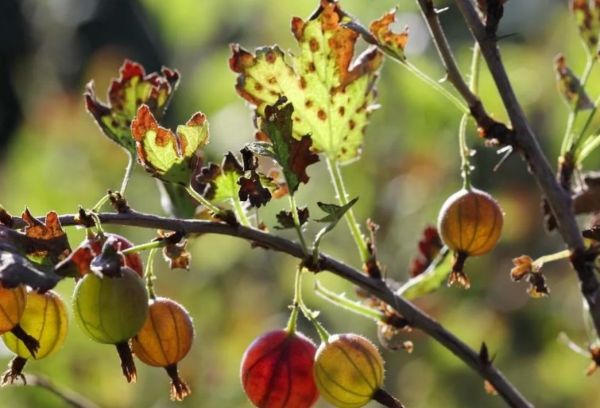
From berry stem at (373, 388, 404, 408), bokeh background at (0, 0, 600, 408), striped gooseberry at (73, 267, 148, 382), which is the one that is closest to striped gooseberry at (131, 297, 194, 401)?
striped gooseberry at (73, 267, 148, 382)

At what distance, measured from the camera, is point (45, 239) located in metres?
1.01

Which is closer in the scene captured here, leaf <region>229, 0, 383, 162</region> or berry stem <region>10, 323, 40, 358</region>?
berry stem <region>10, 323, 40, 358</region>

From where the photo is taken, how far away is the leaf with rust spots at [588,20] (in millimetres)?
1423

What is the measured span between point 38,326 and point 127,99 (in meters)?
0.35

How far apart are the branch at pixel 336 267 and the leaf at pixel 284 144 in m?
0.06

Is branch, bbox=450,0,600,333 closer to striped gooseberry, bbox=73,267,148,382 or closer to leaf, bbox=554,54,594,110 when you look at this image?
leaf, bbox=554,54,594,110

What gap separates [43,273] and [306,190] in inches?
90.9

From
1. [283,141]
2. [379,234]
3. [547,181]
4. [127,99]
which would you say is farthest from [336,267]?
[379,234]

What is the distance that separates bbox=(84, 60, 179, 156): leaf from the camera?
1.31 m

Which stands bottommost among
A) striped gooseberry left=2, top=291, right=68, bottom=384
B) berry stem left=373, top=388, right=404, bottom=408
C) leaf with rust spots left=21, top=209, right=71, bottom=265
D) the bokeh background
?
the bokeh background

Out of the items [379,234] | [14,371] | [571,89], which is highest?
[14,371]

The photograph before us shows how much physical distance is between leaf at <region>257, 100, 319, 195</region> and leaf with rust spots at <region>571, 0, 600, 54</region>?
0.53 metres

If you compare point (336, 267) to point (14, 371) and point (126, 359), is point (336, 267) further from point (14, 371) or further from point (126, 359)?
point (14, 371)

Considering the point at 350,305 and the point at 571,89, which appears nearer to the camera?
the point at 350,305
